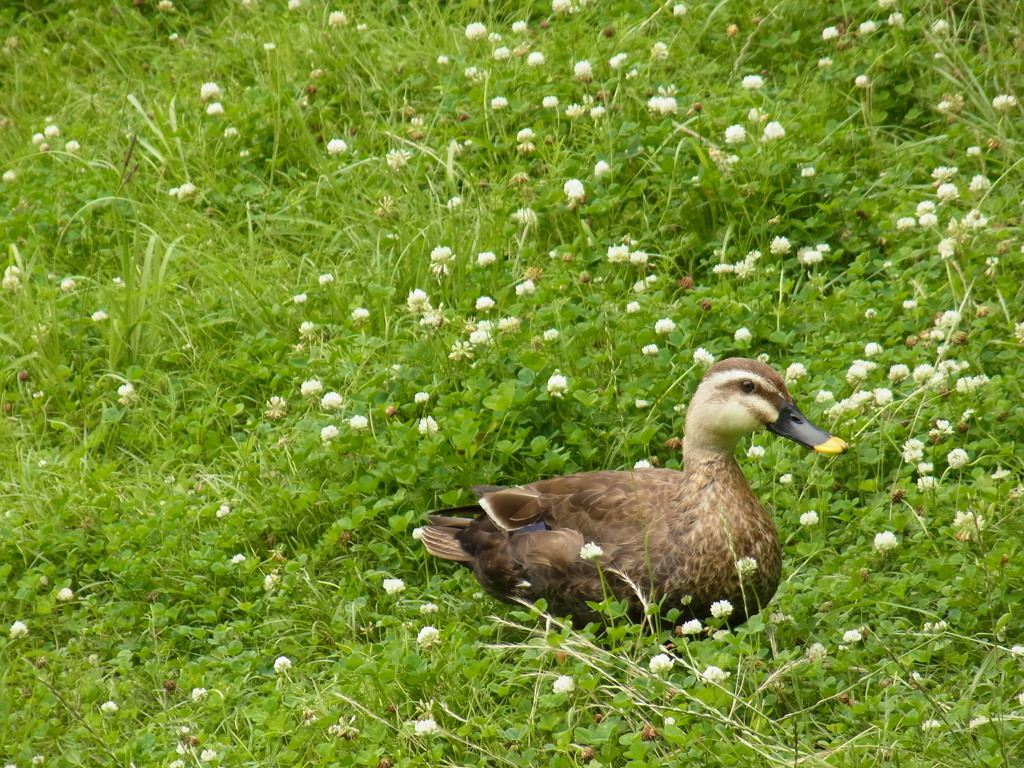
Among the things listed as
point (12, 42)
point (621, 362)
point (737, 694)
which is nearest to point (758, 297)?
point (621, 362)

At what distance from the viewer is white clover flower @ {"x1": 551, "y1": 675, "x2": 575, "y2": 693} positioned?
375 centimetres

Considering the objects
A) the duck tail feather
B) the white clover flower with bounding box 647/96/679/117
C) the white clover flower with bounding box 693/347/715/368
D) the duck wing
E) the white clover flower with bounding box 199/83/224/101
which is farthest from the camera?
the white clover flower with bounding box 199/83/224/101

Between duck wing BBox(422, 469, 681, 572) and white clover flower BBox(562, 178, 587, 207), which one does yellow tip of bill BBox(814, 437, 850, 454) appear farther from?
white clover flower BBox(562, 178, 587, 207)

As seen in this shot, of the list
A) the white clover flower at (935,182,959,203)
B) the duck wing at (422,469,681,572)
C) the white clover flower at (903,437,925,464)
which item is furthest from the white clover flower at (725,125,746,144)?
the duck wing at (422,469,681,572)

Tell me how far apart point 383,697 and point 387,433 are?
1.32m

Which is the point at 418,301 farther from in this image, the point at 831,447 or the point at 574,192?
the point at 831,447

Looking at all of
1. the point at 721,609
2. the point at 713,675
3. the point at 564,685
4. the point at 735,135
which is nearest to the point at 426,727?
the point at 564,685

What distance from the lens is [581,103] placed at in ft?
21.8

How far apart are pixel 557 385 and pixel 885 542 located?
1.42 m

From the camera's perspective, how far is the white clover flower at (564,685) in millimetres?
3748

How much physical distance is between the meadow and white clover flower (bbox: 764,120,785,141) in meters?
0.02

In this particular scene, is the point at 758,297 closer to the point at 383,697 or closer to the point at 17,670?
the point at 383,697

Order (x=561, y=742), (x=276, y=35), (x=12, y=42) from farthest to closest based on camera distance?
1. (x=12, y=42)
2. (x=276, y=35)
3. (x=561, y=742)

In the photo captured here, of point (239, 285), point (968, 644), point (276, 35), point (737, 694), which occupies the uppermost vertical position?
point (276, 35)
